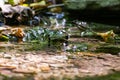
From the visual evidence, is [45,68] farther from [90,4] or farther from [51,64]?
[90,4]

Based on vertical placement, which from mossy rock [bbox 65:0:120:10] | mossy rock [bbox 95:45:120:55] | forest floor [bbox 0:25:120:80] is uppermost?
mossy rock [bbox 65:0:120:10]

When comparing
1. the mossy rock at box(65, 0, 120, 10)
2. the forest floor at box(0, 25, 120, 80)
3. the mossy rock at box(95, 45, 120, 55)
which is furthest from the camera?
the mossy rock at box(65, 0, 120, 10)

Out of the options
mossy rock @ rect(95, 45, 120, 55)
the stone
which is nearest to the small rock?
mossy rock @ rect(95, 45, 120, 55)

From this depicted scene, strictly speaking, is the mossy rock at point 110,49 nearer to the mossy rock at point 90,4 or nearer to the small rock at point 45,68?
the small rock at point 45,68

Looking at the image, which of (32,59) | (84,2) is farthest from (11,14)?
(32,59)

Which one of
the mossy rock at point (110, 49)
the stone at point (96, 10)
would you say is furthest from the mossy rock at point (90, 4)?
the mossy rock at point (110, 49)

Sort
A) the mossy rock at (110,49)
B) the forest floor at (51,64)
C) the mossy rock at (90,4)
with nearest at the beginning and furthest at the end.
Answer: the forest floor at (51,64) < the mossy rock at (110,49) < the mossy rock at (90,4)

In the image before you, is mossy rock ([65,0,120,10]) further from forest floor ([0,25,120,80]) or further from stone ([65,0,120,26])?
forest floor ([0,25,120,80])

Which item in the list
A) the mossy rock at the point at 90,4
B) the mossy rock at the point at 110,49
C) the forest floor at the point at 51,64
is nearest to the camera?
the forest floor at the point at 51,64

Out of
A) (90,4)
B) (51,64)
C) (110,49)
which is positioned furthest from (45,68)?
(90,4)
